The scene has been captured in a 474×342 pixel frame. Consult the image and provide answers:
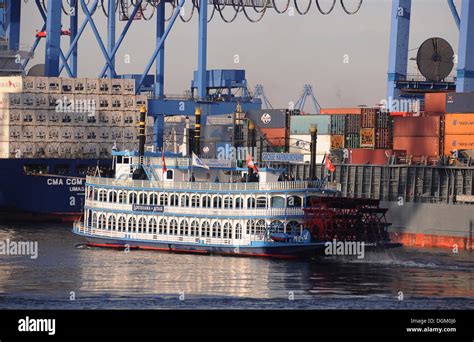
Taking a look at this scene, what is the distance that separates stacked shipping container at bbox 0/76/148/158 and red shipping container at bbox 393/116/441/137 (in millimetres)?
30470

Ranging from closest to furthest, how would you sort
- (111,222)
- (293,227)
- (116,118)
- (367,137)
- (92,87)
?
(293,227), (111,222), (367,137), (92,87), (116,118)

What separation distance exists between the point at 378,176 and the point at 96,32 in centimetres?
3881

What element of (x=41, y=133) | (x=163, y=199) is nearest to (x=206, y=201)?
(x=163, y=199)

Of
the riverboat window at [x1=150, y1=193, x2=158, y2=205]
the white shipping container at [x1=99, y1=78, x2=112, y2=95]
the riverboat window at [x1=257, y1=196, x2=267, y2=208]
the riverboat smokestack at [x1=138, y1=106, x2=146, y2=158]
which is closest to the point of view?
the riverboat window at [x1=257, y1=196, x2=267, y2=208]

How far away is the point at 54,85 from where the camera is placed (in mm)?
110312

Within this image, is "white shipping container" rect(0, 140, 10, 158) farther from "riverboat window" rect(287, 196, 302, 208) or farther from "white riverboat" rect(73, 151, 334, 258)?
"riverboat window" rect(287, 196, 302, 208)

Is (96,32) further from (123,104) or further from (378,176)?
(378,176)

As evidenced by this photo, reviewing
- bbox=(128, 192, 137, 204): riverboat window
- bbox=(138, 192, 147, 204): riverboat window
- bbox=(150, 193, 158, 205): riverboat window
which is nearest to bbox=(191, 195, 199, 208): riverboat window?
bbox=(150, 193, 158, 205): riverboat window

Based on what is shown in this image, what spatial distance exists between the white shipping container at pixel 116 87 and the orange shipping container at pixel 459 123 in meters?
36.3

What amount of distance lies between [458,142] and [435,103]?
4.78 meters

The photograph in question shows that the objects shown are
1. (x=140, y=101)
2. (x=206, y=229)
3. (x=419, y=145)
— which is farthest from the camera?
(x=140, y=101)

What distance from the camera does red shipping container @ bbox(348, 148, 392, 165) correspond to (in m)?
94.6

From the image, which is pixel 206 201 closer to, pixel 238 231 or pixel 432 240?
pixel 238 231
